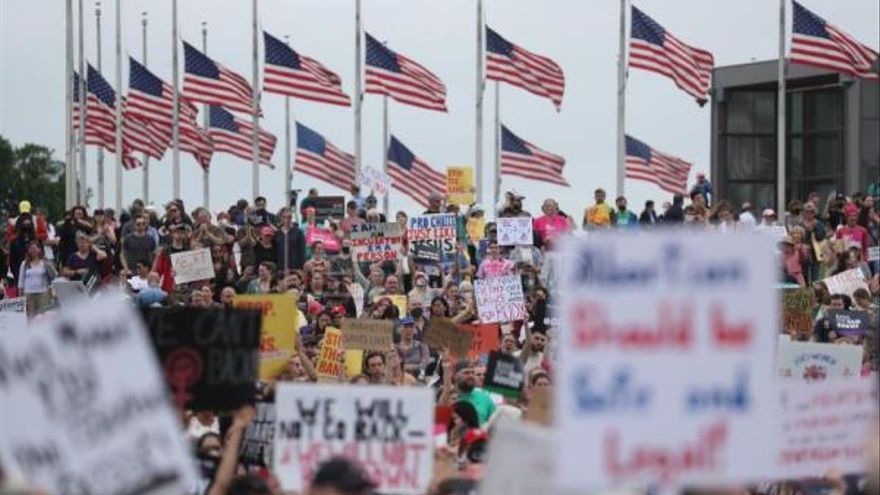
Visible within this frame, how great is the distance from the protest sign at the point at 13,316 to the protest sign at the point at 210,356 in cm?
556

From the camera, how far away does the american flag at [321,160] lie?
177 feet

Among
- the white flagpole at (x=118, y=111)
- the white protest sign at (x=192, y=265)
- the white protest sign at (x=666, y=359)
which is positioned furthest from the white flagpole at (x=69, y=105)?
the white protest sign at (x=666, y=359)

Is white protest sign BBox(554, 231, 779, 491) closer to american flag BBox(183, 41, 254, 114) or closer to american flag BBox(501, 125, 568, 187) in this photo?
american flag BBox(501, 125, 568, 187)

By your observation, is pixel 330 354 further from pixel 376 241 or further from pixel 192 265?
pixel 376 241

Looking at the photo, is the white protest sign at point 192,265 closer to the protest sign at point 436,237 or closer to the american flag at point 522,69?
the protest sign at point 436,237

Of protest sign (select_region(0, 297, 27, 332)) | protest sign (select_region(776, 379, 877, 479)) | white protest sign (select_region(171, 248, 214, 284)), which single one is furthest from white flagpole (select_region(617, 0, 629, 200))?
protest sign (select_region(776, 379, 877, 479))

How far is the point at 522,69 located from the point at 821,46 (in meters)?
6.42

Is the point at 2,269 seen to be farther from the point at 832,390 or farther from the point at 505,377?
the point at 832,390

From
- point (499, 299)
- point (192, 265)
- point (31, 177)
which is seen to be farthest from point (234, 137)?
point (31, 177)

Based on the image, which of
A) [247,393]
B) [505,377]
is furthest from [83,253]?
[247,393]

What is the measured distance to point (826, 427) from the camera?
13648 millimetres

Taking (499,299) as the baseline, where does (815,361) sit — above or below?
below

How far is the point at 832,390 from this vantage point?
13.6 meters

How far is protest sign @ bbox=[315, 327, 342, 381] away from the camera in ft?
80.6
